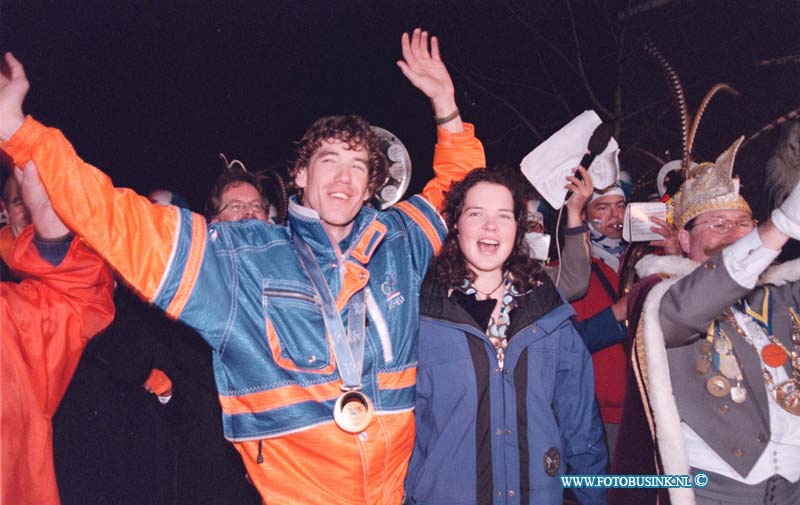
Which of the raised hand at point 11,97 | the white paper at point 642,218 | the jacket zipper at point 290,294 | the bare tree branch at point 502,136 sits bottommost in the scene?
the jacket zipper at point 290,294

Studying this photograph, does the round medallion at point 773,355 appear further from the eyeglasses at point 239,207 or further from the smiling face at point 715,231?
the eyeglasses at point 239,207

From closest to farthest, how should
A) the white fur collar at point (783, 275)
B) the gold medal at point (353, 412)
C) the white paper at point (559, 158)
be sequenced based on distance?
1. the gold medal at point (353, 412)
2. the white fur collar at point (783, 275)
3. the white paper at point (559, 158)

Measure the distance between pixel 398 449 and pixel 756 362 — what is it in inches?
67.9

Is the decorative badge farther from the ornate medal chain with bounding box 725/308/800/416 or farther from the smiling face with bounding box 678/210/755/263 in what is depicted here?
the smiling face with bounding box 678/210/755/263

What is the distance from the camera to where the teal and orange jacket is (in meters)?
2.04

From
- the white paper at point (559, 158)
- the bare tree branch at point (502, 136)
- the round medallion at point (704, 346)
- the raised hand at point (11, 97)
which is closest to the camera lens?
the raised hand at point (11, 97)

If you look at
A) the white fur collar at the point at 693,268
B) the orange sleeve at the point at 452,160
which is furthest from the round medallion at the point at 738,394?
the orange sleeve at the point at 452,160

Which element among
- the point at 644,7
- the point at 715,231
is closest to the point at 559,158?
the point at 715,231

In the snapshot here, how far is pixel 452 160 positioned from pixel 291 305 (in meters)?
1.31

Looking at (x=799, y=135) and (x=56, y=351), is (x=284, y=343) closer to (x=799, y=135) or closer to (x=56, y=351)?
(x=56, y=351)

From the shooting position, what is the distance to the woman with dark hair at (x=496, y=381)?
248cm

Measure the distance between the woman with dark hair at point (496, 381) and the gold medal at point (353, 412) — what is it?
38 cm

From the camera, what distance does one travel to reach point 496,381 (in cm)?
253
